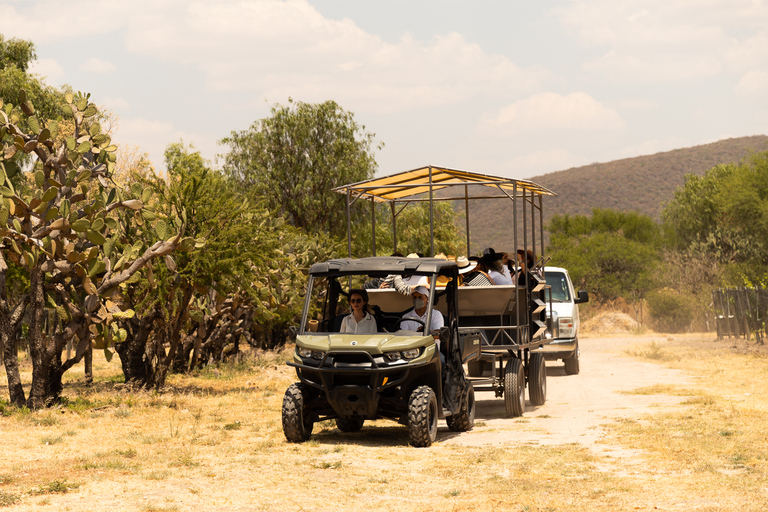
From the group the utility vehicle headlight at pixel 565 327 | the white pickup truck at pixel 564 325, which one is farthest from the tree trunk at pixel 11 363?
the utility vehicle headlight at pixel 565 327

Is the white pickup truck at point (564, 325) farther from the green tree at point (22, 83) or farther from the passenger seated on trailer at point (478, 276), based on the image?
the green tree at point (22, 83)

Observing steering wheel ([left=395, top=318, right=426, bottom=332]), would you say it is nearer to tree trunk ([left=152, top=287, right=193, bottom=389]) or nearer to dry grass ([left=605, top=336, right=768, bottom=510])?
dry grass ([left=605, top=336, right=768, bottom=510])

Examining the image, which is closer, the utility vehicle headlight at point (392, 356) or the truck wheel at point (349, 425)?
the utility vehicle headlight at point (392, 356)

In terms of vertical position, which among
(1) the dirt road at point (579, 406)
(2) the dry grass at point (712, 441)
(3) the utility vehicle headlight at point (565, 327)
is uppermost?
(3) the utility vehicle headlight at point (565, 327)

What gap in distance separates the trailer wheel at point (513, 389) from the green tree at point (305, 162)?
73.6 ft

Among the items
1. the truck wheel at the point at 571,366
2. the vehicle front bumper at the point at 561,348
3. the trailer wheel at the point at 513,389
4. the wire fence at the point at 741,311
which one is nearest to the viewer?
the trailer wheel at the point at 513,389

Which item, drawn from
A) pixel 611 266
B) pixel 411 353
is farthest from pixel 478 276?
pixel 611 266

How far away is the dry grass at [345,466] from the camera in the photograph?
6.97 meters

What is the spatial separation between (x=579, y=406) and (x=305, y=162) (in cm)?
2321

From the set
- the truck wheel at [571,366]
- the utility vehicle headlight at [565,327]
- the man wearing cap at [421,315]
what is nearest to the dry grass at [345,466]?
the man wearing cap at [421,315]

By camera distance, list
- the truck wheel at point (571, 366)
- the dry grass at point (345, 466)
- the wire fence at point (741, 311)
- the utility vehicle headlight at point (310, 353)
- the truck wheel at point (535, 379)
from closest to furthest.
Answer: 1. the dry grass at point (345, 466)
2. the utility vehicle headlight at point (310, 353)
3. the truck wheel at point (535, 379)
4. the truck wheel at point (571, 366)
5. the wire fence at point (741, 311)

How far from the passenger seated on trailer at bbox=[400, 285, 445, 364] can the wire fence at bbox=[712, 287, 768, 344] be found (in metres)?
16.6

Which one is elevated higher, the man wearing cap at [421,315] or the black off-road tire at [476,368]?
the man wearing cap at [421,315]

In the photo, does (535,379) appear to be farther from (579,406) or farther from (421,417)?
(421,417)
